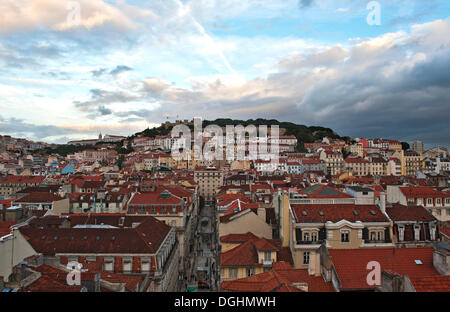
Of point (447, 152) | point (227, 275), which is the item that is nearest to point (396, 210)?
point (227, 275)

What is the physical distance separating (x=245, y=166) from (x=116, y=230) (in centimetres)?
11206

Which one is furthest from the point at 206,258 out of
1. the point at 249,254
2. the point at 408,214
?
the point at 408,214

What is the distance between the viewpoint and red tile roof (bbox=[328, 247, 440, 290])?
55.7 ft

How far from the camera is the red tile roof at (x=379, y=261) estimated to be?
1697 cm

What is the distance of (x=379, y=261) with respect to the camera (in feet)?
60.2

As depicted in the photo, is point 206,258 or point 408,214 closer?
point 408,214

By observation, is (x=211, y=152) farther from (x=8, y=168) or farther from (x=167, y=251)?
(x=167, y=251)

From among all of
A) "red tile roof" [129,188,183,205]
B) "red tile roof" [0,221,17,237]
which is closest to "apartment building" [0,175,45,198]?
"red tile roof" [129,188,183,205]

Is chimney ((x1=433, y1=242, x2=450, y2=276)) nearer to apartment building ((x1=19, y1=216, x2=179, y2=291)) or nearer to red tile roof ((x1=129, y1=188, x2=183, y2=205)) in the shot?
apartment building ((x1=19, y1=216, x2=179, y2=291))

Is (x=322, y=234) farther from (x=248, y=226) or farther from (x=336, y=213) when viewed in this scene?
(x=248, y=226)

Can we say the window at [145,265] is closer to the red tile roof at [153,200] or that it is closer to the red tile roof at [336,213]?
the red tile roof at [336,213]

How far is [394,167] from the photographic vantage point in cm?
11888

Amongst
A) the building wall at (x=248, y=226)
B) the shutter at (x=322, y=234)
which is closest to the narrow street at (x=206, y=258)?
the building wall at (x=248, y=226)
